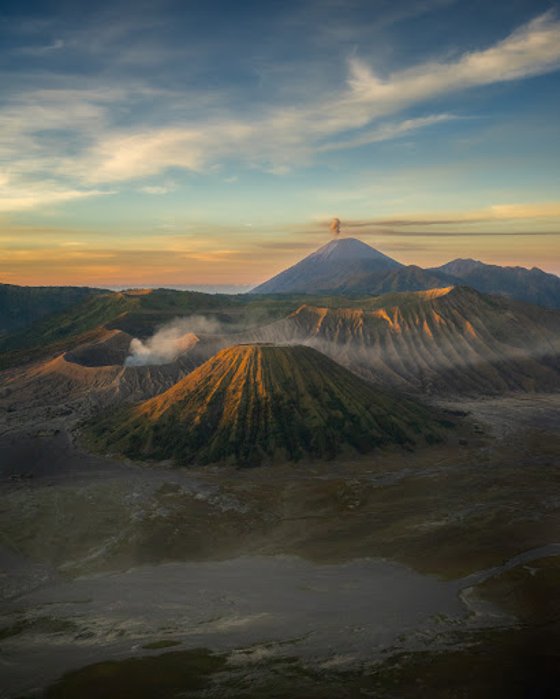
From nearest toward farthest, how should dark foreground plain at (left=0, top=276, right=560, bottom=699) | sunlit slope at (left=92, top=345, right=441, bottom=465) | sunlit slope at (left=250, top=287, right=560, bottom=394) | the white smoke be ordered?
1. dark foreground plain at (left=0, top=276, right=560, bottom=699)
2. sunlit slope at (left=92, top=345, right=441, bottom=465)
3. the white smoke
4. sunlit slope at (left=250, top=287, right=560, bottom=394)

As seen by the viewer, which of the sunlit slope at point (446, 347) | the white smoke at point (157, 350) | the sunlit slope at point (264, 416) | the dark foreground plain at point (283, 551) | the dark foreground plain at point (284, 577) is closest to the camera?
the dark foreground plain at point (284, 577)

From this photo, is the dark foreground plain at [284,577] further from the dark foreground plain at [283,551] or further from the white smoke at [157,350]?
the white smoke at [157,350]

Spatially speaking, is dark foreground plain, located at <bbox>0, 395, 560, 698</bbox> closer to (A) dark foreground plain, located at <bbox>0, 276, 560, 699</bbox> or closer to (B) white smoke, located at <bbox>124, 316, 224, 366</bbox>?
(A) dark foreground plain, located at <bbox>0, 276, 560, 699</bbox>

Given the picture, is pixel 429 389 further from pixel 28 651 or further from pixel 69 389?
pixel 28 651

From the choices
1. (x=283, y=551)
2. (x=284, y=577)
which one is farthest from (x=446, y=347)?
(x=284, y=577)

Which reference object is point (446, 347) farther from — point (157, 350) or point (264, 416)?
point (264, 416)

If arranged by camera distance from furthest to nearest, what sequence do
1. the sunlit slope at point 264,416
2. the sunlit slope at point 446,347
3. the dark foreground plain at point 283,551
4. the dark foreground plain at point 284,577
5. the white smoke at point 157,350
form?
the sunlit slope at point 446,347
the white smoke at point 157,350
the sunlit slope at point 264,416
the dark foreground plain at point 283,551
the dark foreground plain at point 284,577

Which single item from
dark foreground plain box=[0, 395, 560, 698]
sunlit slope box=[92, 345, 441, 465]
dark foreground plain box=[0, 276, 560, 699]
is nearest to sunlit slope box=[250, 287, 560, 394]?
dark foreground plain box=[0, 276, 560, 699]

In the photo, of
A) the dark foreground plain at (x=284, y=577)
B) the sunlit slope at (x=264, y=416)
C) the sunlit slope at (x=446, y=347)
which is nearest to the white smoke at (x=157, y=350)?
the sunlit slope at (x=446, y=347)
